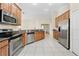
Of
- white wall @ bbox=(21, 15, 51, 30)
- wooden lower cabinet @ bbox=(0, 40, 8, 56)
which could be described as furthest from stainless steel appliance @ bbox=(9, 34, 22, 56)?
white wall @ bbox=(21, 15, 51, 30)

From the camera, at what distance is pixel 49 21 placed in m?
18.7

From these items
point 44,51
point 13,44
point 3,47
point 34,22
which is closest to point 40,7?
point 44,51

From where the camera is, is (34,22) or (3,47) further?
(34,22)

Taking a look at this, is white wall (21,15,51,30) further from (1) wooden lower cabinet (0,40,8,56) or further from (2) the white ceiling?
(1) wooden lower cabinet (0,40,8,56)

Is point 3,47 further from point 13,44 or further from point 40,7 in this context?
point 40,7

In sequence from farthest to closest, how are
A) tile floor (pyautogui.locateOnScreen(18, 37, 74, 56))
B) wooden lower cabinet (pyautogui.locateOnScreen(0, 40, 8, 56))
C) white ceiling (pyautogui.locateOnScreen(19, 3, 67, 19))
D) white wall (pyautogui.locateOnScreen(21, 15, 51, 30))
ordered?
white wall (pyautogui.locateOnScreen(21, 15, 51, 30)) < white ceiling (pyautogui.locateOnScreen(19, 3, 67, 19)) < tile floor (pyautogui.locateOnScreen(18, 37, 74, 56)) < wooden lower cabinet (pyautogui.locateOnScreen(0, 40, 8, 56))

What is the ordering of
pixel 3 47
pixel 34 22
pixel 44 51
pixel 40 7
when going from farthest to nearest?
pixel 34 22 < pixel 40 7 < pixel 44 51 < pixel 3 47

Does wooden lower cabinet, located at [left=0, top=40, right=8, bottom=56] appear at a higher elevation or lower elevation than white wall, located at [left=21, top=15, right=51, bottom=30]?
lower

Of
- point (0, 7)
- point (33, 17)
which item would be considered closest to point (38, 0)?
point (0, 7)

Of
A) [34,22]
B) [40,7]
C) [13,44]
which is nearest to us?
[13,44]

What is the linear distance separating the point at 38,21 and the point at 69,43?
39.6ft

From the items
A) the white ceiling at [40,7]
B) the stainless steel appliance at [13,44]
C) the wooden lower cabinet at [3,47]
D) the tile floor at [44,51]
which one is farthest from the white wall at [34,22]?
the wooden lower cabinet at [3,47]

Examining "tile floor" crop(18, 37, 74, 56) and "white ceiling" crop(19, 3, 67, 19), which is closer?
"tile floor" crop(18, 37, 74, 56)

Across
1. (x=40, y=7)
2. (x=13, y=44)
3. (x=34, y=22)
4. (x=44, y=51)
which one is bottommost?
(x=44, y=51)
